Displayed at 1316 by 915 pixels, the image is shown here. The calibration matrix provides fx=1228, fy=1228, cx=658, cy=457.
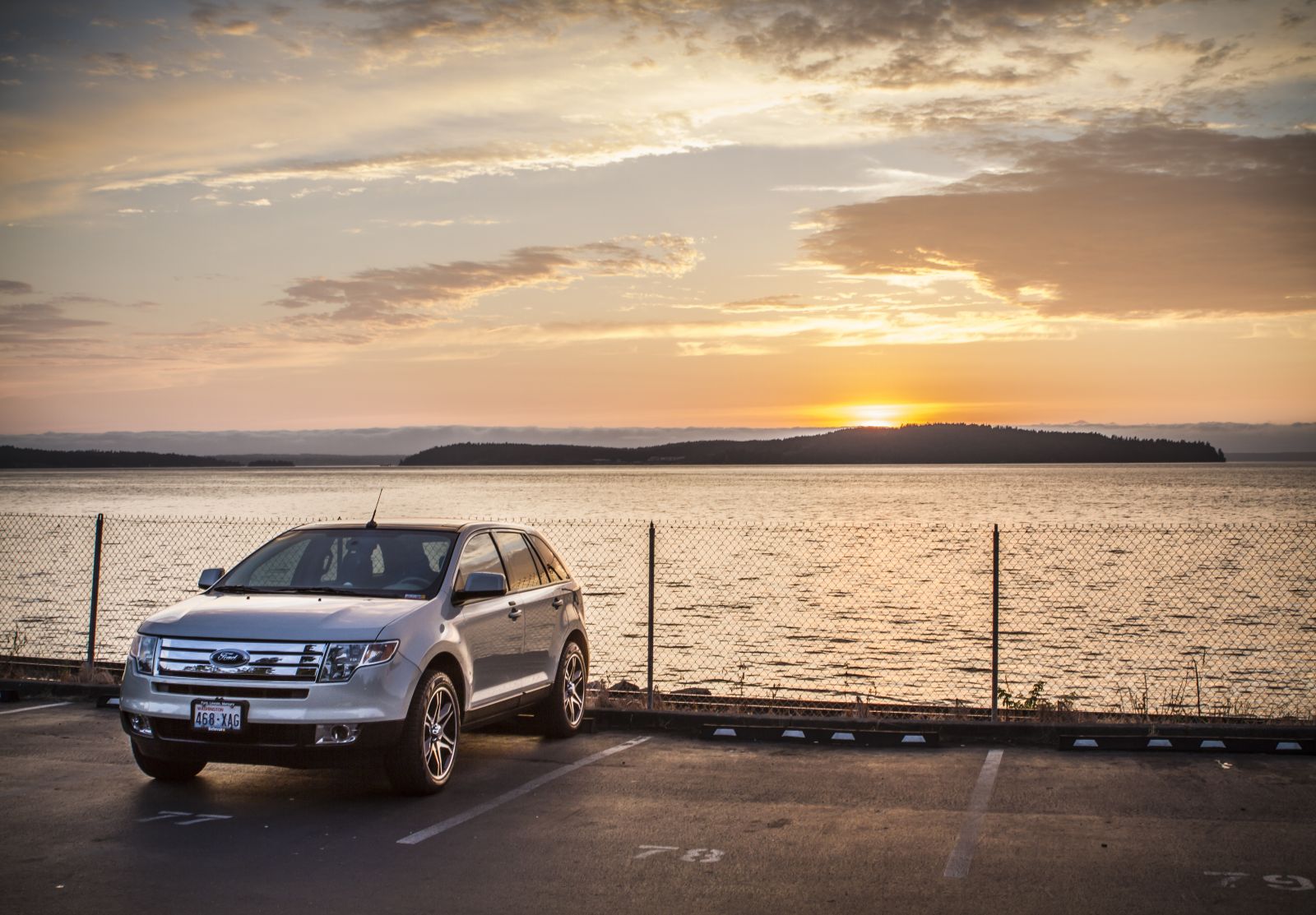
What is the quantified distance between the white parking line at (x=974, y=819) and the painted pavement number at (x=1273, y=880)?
1.30 metres

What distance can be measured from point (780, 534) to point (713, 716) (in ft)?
190

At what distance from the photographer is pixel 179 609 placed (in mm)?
8648

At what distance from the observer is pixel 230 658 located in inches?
319

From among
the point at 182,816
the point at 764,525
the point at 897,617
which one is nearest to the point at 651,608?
the point at 182,816

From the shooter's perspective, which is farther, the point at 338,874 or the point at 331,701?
the point at 331,701

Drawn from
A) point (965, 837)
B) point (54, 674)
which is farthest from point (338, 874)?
point (54, 674)

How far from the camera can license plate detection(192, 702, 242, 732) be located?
26.1ft

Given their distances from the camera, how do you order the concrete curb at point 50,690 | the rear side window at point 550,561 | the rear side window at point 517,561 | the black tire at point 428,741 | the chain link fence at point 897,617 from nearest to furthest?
1. the black tire at point 428,741
2. the rear side window at point 517,561
3. the rear side window at point 550,561
4. the concrete curb at point 50,690
5. the chain link fence at point 897,617

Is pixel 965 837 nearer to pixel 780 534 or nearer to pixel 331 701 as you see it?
pixel 331 701

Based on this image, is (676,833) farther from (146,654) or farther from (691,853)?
(146,654)

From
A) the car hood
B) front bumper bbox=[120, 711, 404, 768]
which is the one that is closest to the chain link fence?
the car hood

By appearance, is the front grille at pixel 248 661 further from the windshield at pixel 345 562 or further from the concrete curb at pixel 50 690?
the concrete curb at pixel 50 690

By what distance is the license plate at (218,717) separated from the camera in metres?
7.97

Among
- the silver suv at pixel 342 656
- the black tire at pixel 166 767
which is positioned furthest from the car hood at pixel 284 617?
the black tire at pixel 166 767
